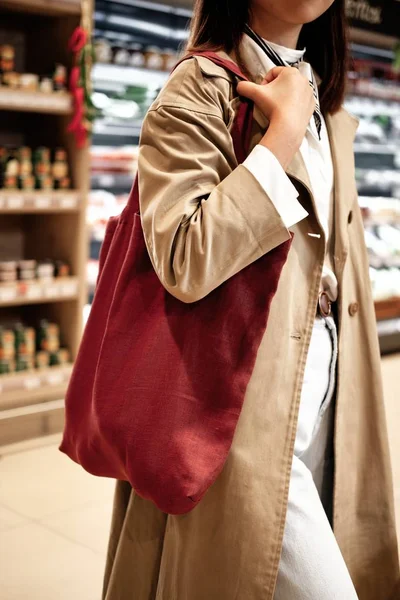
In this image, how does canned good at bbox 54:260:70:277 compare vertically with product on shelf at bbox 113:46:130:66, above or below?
below

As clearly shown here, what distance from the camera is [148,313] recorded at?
4.59ft

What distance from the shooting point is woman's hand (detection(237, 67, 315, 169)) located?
133cm

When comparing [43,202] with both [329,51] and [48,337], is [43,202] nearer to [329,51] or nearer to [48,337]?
[48,337]

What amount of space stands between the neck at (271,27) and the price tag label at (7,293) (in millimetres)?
2597

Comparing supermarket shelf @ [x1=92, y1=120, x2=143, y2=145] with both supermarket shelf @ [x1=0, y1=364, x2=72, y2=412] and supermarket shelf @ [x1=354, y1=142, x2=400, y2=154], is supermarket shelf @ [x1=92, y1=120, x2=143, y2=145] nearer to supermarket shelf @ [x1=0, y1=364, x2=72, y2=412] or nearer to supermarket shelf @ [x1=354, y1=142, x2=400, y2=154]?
supermarket shelf @ [x1=0, y1=364, x2=72, y2=412]

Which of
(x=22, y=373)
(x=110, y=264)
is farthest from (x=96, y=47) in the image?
(x=110, y=264)

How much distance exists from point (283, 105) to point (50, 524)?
217 centimetres

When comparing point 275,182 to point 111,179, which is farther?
point 111,179

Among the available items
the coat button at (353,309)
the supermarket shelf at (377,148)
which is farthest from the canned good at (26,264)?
the supermarket shelf at (377,148)

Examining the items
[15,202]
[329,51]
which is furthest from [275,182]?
[15,202]

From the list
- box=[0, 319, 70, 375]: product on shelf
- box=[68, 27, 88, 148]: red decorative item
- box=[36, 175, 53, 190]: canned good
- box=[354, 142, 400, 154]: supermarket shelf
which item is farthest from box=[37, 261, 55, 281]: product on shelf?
box=[354, 142, 400, 154]: supermarket shelf

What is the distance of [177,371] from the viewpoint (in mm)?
1345

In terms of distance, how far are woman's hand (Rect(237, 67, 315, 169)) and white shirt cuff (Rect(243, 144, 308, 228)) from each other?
2 cm

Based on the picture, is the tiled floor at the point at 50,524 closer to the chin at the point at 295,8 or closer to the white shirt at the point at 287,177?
the white shirt at the point at 287,177
